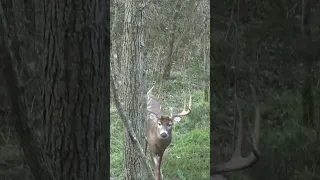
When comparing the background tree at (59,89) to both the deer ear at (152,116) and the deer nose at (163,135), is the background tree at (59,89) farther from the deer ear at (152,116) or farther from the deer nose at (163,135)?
the deer ear at (152,116)

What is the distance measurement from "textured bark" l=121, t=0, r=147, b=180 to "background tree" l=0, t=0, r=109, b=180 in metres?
3.33

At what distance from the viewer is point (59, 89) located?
719 mm

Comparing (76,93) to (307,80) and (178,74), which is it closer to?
(307,80)

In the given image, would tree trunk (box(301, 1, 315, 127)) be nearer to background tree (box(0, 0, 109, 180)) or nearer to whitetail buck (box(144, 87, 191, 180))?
background tree (box(0, 0, 109, 180))

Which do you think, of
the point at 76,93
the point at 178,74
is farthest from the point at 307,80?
the point at 178,74

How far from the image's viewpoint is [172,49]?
5492 mm

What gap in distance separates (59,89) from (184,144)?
4.83 metres

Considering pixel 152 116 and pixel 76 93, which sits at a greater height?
pixel 76 93

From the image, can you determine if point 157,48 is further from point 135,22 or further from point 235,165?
point 235,165

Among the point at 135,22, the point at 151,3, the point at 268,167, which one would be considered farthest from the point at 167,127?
the point at 268,167

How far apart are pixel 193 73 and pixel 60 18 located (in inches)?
197

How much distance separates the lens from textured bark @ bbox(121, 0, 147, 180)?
4062 millimetres

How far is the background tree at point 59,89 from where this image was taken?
0.70m

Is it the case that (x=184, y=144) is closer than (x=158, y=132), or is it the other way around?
(x=158, y=132)
